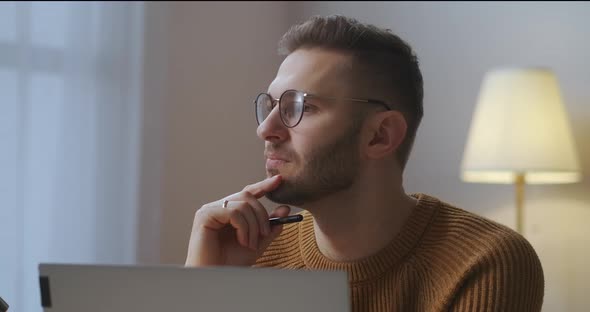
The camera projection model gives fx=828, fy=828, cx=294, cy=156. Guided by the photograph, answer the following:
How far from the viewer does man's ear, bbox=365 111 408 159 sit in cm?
143

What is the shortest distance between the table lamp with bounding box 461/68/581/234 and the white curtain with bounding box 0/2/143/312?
1183 mm

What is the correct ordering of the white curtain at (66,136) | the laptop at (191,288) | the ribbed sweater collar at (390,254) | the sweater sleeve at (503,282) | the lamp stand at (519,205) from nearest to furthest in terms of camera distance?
the laptop at (191,288) → the sweater sleeve at (503,282) → the ribbed sweater collar at (390,254) → the white curtain at (66,136) → the lamp stand at (519,205)

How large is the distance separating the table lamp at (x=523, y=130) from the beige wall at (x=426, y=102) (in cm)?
25

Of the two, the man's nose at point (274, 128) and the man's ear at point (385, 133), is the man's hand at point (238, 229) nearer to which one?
the man's nose at point (274, 128)

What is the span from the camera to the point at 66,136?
2688mm

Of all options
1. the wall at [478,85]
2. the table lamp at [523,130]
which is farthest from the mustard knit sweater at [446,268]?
the wall at [478,85]

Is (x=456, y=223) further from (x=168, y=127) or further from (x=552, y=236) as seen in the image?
Result: (x=168, y=127)

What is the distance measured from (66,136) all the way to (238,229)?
148 centimetres

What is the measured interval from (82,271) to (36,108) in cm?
186

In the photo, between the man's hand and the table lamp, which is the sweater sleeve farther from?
the table lamp

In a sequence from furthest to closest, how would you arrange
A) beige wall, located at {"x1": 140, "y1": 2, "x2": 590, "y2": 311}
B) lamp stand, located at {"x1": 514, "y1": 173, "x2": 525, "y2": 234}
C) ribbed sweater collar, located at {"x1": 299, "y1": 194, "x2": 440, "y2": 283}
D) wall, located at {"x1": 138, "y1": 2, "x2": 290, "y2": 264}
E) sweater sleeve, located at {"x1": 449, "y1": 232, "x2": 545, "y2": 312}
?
wall, located at {"x1": 138, "y1": 2, "x2": 290, "y2": 264}, beige wall, located at {"x1": 140, "y1": 2, "x2": 590, "y2": 311}, lamp stand, located at {"x1": 514, "y1": 173, "x2": 525, "y2": 234}, ribbed sweater collar, located at {"x1": 299, "y1": 194, "x2": 440, "y2": 283}, sweater sleeve, located at {"x1": 449, "y1": 232, "x2": 545, "y2": 312}

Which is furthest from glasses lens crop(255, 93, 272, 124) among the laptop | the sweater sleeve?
the laptop

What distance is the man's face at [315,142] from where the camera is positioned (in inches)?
54.2

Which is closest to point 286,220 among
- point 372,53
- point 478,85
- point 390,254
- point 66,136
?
point 390,254
